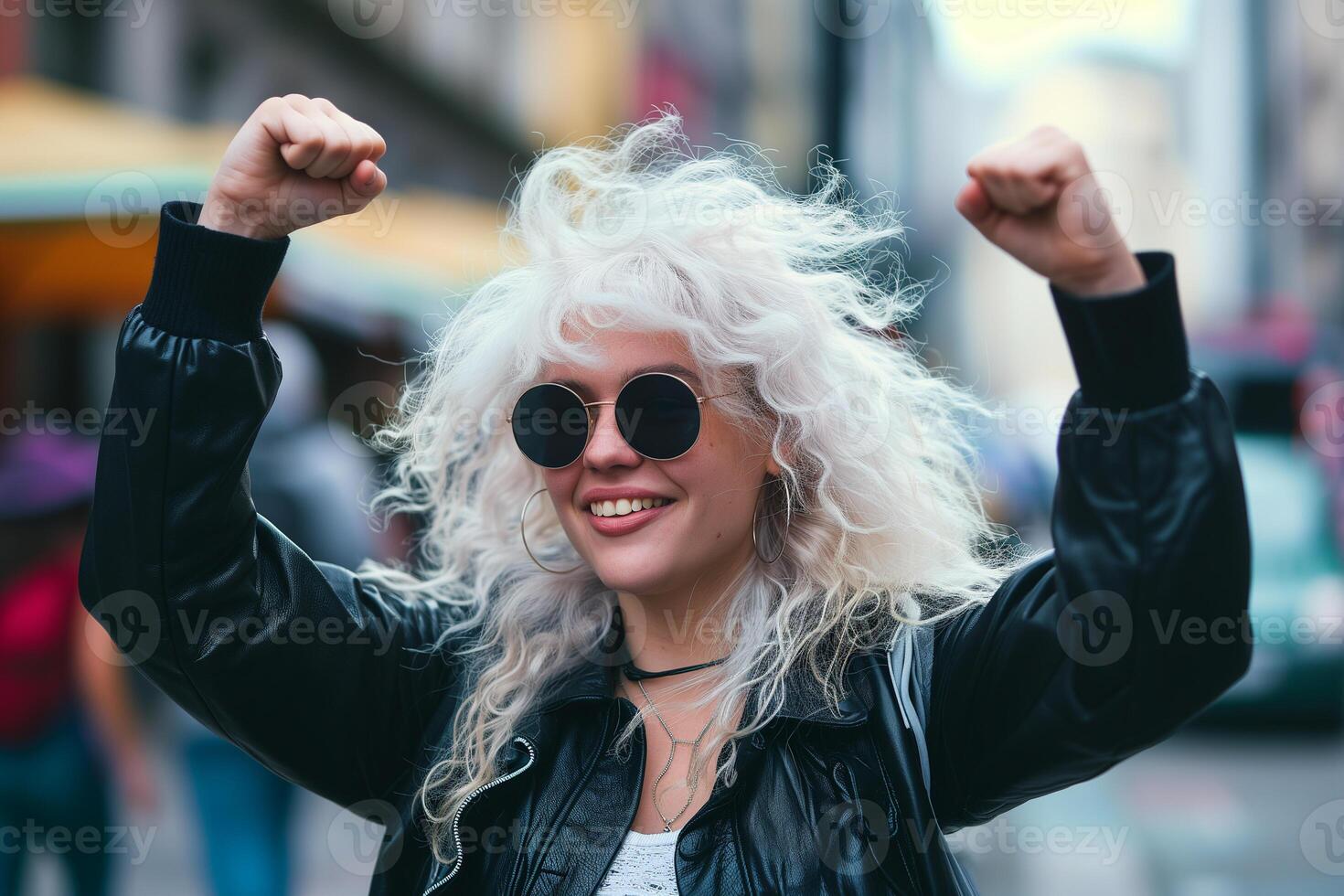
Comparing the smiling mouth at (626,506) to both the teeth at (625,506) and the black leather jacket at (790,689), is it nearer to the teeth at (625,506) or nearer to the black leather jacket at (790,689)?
the teeth at (625,506)

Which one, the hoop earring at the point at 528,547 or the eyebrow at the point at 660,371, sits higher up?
the eyebrow at the point at 660,371

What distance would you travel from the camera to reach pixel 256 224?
1.68m

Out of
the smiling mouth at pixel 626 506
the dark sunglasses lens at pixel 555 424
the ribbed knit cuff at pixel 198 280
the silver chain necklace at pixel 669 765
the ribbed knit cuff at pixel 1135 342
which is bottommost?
the silver chain necklace at pixel 669 765

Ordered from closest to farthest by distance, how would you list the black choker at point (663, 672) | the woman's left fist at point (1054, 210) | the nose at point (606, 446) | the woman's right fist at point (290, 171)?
1. the woman's left fist at point (1054, 210)
2. the woman's right fist at point (290, 171)
3. the nose at point (606, 446)
4. the black choker at point (663, 672)

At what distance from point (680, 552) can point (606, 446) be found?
20 cm

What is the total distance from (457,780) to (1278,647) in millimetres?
7616

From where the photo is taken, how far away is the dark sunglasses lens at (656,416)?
1889 mm

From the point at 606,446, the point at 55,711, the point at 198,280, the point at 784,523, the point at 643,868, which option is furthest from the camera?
the point at 55,711

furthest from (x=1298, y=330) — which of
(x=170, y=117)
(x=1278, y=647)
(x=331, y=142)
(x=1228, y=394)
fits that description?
(x=331, y=142)

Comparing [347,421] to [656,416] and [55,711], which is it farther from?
[656,416]

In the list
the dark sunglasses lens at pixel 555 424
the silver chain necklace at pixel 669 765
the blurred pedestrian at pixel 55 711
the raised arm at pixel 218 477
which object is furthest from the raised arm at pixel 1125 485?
the blurred pedestrian at pixel 55 711

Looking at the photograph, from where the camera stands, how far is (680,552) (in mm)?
1917

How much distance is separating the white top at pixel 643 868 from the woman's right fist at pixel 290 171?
99 centimetres

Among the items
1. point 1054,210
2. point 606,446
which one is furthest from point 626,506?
point 1054,210
